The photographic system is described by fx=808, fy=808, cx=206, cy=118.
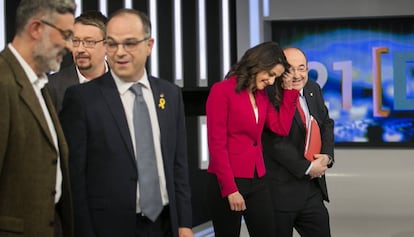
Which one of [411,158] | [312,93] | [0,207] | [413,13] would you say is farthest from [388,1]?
[0,207]

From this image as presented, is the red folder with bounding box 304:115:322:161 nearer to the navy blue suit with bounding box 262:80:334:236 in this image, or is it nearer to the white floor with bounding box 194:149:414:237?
the navy blue suit with bounding box 262:80:334:236

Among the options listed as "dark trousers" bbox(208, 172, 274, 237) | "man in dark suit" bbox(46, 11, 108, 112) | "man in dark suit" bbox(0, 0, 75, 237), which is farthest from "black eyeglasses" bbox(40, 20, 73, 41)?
"dark trousers" bbox(208, 172, 274, 237)

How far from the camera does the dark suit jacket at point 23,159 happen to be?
2268mm

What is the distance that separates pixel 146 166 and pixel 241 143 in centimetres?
119

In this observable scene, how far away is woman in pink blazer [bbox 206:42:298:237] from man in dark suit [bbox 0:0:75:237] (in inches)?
54.3

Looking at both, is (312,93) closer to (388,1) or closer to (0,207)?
(0,207)

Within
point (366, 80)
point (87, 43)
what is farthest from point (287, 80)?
point (366, 80)

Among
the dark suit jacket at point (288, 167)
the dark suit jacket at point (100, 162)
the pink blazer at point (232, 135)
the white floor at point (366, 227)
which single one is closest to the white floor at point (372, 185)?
the white floor at point (366, 227)

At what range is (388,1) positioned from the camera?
7.27m

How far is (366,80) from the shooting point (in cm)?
739

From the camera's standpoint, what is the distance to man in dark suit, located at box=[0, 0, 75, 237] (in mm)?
2279

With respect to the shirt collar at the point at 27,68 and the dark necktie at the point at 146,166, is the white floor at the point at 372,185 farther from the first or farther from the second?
the shirt collar at the point at 27,68

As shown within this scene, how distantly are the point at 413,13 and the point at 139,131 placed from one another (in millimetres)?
5119

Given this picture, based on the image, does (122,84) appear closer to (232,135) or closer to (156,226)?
(156,226)
